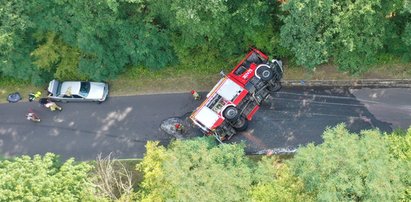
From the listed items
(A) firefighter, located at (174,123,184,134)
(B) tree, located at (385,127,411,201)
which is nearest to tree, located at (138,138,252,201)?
(A) firefighter, located at (174,123,184,134)

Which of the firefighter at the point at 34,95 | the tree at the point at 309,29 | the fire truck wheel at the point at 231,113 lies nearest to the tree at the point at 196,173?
the fire truck wheel at the point at 231,113

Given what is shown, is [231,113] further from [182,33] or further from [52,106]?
[52,106]

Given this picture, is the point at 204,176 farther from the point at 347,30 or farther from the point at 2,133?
the point at 2,133

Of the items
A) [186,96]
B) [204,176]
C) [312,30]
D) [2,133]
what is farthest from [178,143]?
[2,133]

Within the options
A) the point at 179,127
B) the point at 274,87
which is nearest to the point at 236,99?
the point at 274,87

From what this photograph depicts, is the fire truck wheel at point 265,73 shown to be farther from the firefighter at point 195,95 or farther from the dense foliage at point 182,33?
the firefighter at point 195,95
